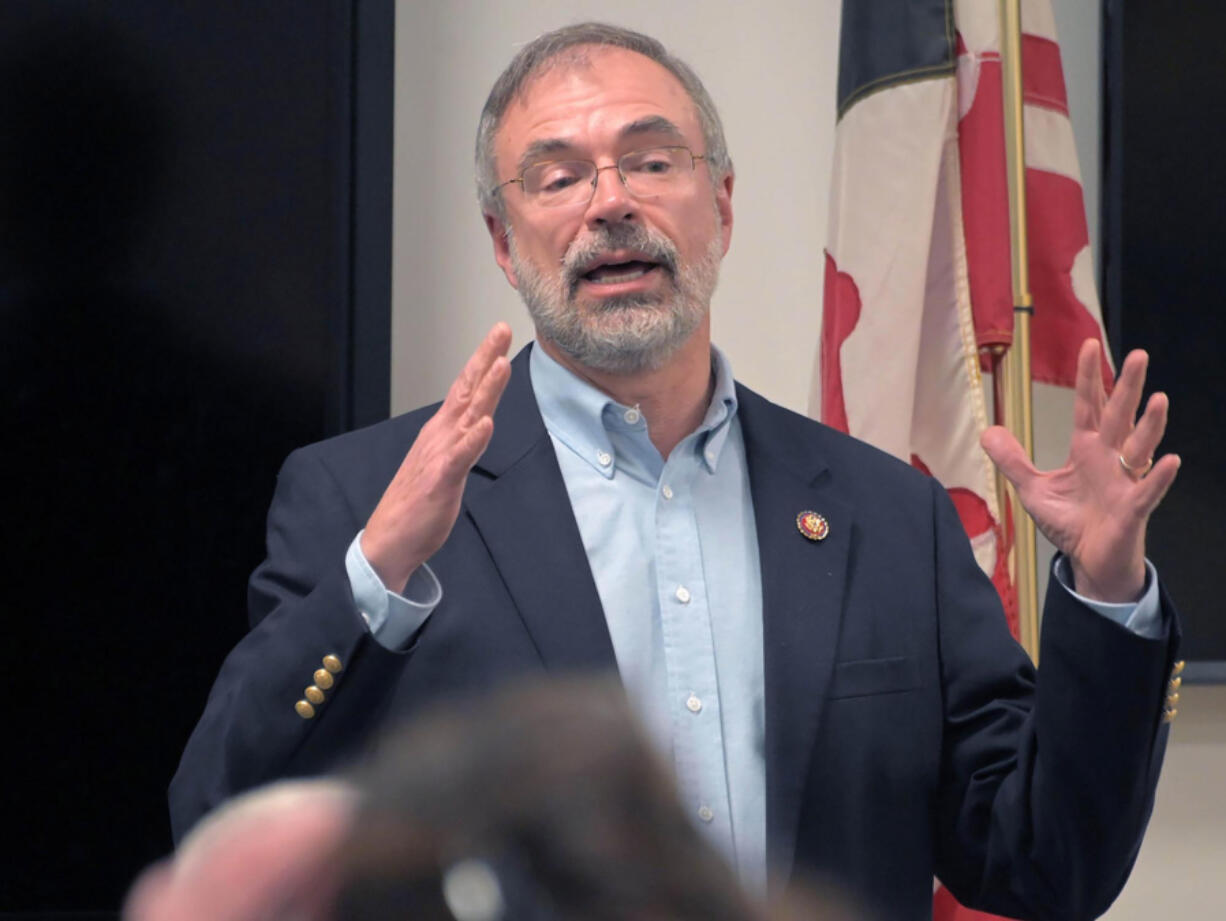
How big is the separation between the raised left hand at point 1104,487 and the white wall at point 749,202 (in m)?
1.39

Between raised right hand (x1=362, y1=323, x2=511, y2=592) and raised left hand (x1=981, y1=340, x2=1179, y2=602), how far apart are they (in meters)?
0.50

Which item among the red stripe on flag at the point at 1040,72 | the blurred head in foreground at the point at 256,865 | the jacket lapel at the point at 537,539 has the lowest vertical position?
the jacket lapel at the point at 537,539

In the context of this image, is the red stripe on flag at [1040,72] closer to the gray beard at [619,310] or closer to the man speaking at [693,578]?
the man speaking at [693,578]

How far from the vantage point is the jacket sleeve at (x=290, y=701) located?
1326 millimetres

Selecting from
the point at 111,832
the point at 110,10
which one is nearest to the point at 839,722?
the point at 111,832

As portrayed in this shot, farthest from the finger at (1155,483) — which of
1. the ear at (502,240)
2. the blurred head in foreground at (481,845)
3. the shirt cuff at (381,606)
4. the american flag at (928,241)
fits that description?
the american flag at (928,241)

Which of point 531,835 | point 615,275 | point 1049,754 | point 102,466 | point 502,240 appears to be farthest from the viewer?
point 102,466

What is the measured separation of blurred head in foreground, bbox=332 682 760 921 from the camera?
343 millimetres

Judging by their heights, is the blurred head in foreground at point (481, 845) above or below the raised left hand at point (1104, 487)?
above

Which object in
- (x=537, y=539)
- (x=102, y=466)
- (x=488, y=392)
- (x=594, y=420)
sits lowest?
(x=102, y=466)

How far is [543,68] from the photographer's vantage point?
1.88 meters

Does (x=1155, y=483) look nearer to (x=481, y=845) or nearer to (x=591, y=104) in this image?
(x=591, y=104)

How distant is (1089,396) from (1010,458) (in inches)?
4.0

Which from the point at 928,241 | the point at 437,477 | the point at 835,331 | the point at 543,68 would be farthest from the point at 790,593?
the point at 928,241
